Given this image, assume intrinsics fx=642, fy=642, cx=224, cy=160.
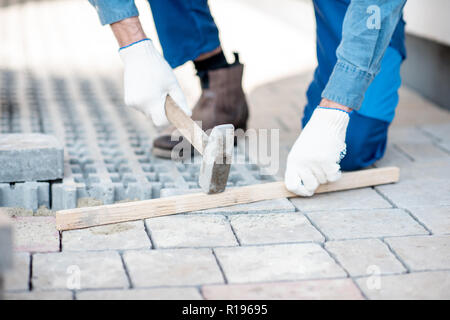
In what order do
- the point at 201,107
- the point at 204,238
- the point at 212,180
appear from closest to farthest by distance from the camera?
1. the point at 204,238
2. the point at 212,180
3. the point at 201,107

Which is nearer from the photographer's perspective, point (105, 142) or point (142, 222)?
point (142, 222)

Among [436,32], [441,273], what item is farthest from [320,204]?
[436,32]

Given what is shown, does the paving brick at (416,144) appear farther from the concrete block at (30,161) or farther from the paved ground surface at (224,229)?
the concrete block at (30,161)

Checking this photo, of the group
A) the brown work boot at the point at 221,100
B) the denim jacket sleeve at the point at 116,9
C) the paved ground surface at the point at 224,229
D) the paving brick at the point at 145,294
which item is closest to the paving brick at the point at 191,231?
the paved ground surface at the point at 224,229

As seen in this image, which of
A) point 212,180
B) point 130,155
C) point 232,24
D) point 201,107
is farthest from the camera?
point 232,24

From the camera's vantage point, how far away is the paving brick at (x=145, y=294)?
1549 mm

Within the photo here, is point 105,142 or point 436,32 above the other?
point 436,32

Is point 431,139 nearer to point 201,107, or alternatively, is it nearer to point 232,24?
point 201,107

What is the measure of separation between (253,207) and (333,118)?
0.40m

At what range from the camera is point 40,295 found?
5.07ft

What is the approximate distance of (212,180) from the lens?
2062mm

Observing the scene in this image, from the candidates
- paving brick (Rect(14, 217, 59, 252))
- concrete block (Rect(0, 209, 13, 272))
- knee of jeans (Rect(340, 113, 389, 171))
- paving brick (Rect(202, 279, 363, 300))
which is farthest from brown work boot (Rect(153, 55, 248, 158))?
concrete block (Rect(0, 209, 13, 272))

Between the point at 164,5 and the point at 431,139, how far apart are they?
137 centimetres

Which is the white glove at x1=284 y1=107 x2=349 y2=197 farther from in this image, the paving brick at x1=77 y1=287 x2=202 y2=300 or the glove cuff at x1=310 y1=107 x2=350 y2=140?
the paving brick at x1=77 y1=287 x2=202 y2=300
